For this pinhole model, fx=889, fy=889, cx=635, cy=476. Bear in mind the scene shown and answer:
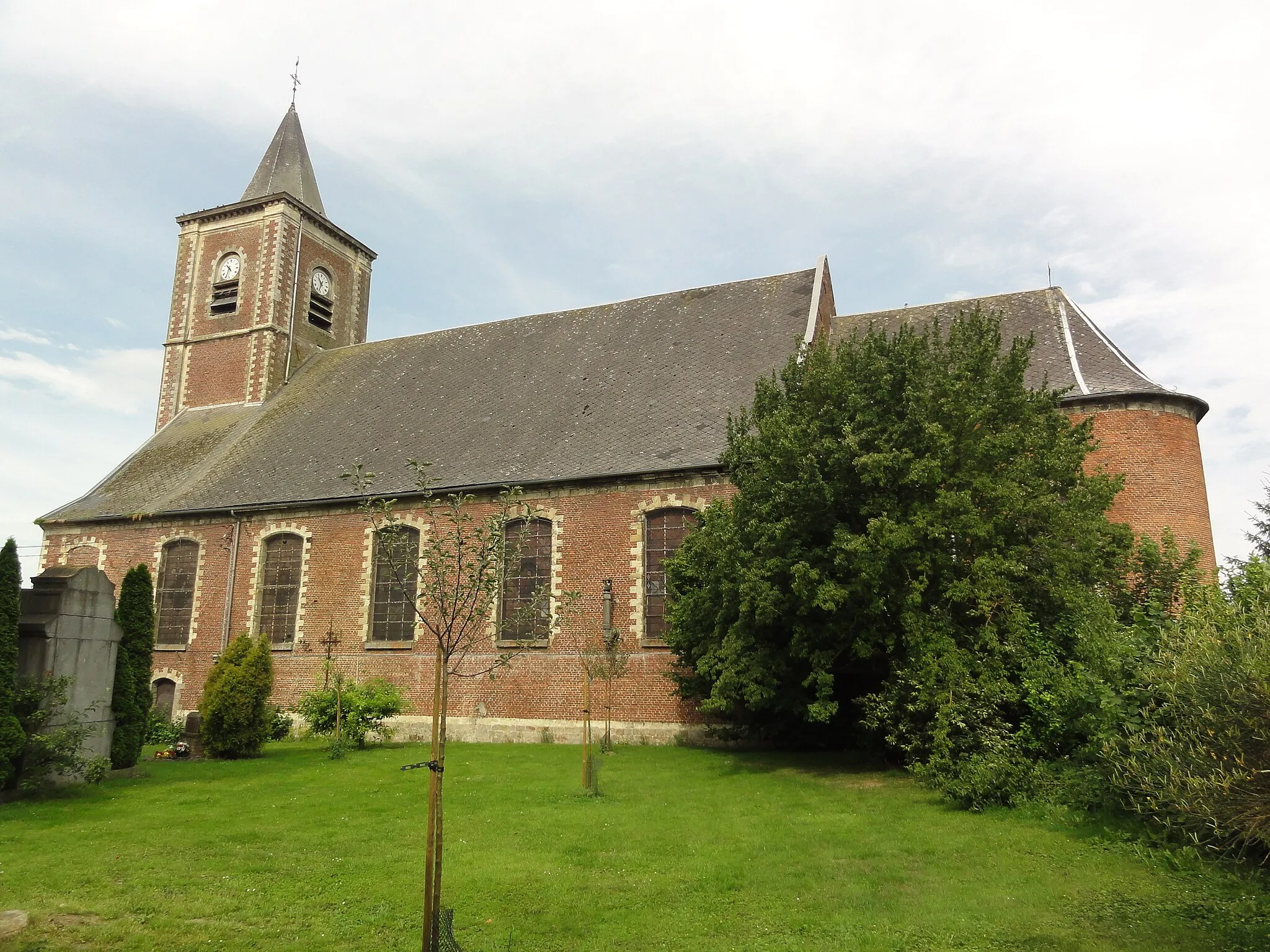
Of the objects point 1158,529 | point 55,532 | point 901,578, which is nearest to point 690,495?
point 901,578

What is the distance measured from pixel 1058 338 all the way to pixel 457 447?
45.4 feet

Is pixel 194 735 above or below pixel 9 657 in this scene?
below

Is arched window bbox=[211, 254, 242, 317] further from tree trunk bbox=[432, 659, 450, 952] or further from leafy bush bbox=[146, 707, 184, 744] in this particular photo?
tree trunk bbox=[432, 659, 450, 952]

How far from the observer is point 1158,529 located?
1664cm

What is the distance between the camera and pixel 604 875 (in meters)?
8.28

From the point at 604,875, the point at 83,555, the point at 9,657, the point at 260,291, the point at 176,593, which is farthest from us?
the point at 260,291

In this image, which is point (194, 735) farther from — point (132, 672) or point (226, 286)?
point (226, 286)

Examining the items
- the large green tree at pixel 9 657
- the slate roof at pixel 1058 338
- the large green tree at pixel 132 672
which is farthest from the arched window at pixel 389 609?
the slate roof at pixel 1058 338

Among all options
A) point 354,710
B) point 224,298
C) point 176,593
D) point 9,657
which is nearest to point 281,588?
point 176,593

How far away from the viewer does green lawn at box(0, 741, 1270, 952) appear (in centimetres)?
666

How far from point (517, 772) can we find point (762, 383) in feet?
24.6

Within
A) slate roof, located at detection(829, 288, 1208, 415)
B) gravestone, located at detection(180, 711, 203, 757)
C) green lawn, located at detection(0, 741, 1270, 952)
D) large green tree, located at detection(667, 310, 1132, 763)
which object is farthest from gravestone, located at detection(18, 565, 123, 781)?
slate roof, located at detection(829, 288, 1208, 415)

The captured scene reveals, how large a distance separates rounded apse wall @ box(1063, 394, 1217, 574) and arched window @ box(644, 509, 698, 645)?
7.92m

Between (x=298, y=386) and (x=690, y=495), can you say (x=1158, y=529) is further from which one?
(x=298, y=386)
